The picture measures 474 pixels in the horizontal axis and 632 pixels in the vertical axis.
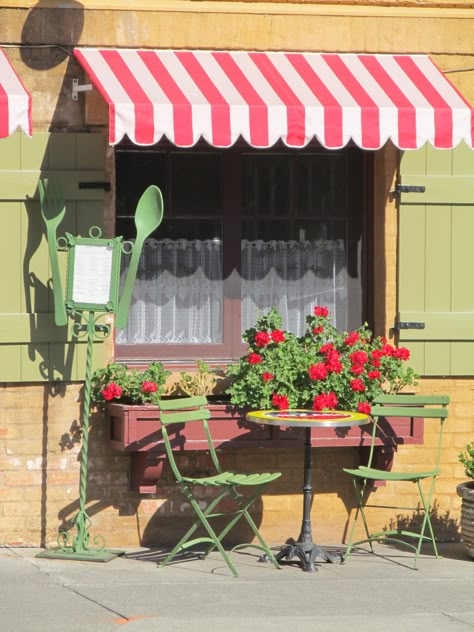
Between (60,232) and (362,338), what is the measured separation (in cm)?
206

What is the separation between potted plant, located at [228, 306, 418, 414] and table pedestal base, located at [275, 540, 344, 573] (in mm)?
849

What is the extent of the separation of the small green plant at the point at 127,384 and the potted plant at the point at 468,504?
6.51ft

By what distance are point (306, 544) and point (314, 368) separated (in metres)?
1.08

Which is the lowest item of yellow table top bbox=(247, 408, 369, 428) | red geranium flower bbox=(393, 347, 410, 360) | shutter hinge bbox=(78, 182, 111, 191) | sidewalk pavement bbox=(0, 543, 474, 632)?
sidewalk pavement bbox=(0, 543, 474, 632)

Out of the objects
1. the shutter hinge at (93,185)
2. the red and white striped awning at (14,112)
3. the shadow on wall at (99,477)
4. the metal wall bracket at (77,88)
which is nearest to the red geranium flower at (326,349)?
the shadow on wall at (99,477)

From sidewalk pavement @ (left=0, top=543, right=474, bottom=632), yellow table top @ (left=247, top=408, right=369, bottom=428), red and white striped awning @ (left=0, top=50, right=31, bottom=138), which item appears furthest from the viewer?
yellow table top @ (left=247, top=408, right=369, bottom=428)

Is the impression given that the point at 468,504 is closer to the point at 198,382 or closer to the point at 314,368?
the point at 314,368

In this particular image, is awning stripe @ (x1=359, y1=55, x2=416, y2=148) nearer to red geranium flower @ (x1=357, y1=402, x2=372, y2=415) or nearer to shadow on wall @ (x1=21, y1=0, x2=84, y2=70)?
red geranium flower @ (x1=357, y1=402, x2=372, y2=415)

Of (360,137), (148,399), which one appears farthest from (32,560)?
(360,137)

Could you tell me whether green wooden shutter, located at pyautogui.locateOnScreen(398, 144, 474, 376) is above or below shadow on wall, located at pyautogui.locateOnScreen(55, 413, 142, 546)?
above

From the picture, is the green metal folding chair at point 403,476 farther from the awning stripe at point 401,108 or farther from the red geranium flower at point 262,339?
the awning stripe at point 401,108

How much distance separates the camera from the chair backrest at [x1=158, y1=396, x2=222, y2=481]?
8.65 metres

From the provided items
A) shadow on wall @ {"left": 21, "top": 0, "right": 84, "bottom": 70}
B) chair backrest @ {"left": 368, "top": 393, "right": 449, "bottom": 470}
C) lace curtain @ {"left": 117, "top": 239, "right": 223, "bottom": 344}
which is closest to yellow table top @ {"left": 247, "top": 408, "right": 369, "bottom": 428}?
chair backrest @ {"left": 368, "top": 393, "right": 449, "bottom": 470}

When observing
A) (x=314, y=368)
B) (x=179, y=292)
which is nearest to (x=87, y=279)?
(x=179, y=292)
